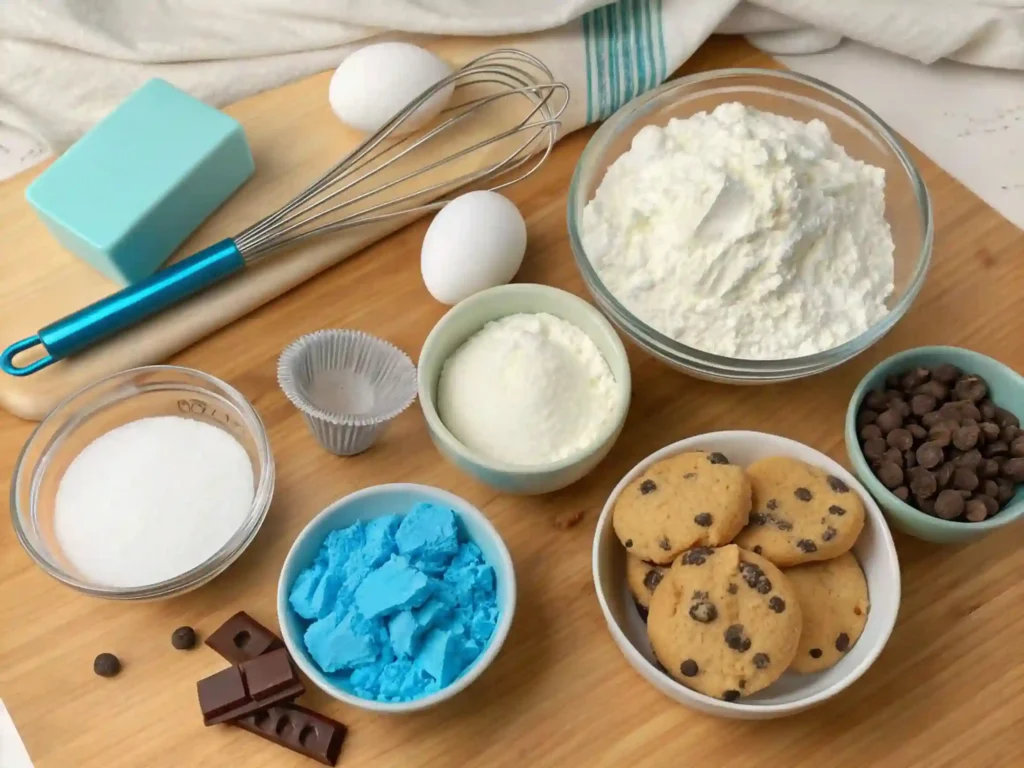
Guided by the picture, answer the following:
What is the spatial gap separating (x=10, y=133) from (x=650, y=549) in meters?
0.77

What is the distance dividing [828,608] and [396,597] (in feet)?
0.96

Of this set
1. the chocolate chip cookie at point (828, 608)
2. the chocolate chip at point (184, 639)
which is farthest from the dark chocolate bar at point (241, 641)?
the chocolate chip cookie at point (828, 608)

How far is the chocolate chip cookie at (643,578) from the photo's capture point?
66 cm

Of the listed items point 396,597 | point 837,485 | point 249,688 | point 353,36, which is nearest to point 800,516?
point 837,485

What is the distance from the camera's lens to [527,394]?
0.70 m

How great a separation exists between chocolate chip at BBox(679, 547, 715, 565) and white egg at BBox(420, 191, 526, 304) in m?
0.28

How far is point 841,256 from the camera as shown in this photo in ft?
2.41

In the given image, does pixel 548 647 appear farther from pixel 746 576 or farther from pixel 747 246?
pixel 747 246

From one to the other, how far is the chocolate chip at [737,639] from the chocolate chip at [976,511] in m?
0.19

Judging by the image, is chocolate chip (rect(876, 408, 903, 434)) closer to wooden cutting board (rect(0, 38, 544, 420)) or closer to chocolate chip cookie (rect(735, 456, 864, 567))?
chocolate chip cookie (rect(735, 456, 864, 567))

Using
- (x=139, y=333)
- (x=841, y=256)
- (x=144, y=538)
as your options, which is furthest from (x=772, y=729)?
(x=139, y=333)

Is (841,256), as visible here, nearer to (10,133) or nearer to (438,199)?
(438,199)

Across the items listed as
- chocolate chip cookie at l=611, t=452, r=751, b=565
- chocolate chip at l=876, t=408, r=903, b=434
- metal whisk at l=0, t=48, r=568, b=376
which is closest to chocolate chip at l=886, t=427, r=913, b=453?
chocolate chip at l=876, t=408, r=903, b=434

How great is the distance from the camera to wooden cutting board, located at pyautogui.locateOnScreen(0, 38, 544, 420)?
2.57ft
